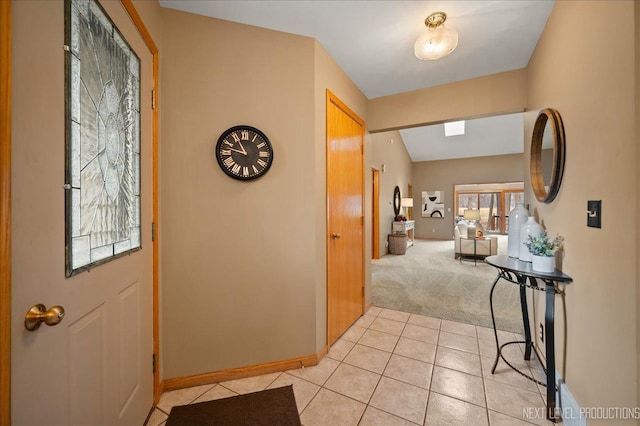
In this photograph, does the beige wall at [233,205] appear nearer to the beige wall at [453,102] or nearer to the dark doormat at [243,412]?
the dark doormat at [243,412]

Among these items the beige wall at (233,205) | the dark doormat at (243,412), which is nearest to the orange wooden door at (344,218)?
the beige wall at (233,205)

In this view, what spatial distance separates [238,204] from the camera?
69.7 inches

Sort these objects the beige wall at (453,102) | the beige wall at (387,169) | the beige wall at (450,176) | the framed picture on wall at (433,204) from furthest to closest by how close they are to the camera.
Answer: the framed picture on wall at (433,204)
the beige wall at (450,176)
the beige wall at (387,169)
the beige wall at (453,102)

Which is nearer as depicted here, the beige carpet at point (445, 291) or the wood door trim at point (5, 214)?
the wood door trim at point (5, 214)

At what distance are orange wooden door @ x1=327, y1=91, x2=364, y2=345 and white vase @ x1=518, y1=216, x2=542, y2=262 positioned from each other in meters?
1.39

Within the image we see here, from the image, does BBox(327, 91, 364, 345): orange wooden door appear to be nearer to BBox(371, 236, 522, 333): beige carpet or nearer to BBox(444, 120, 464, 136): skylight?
BBox(371, 236, 522, 333): beige carpet

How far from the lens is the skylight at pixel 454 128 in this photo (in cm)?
713

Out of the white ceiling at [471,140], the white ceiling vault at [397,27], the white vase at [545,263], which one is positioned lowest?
the white vase at [545,263]

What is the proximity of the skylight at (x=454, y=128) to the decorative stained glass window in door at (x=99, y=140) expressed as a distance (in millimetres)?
7818

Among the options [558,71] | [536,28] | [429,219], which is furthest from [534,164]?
[429,219]

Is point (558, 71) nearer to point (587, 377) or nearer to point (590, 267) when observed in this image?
point (590, 267)

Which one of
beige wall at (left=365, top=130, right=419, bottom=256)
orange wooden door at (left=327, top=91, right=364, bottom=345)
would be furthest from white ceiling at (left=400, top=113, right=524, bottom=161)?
orange wooden door at (left=327, top=91, right=364, bottom=345)

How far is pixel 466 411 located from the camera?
1.50m

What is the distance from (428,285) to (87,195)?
4222 millimetres
